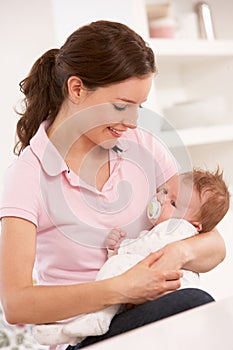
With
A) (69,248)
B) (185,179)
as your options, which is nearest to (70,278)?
(69,248)

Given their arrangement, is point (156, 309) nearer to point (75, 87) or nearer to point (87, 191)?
point (87, 191)

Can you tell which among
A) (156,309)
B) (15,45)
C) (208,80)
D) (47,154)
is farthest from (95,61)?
(208,80)

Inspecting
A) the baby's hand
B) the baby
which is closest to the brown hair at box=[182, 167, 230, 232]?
the baby

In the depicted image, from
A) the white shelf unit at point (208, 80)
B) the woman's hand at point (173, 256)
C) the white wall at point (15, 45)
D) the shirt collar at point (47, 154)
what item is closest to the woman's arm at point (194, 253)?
the woman's hand at point (173, 256)

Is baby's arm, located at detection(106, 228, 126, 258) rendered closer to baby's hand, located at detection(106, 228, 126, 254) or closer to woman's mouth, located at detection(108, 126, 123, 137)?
baby's hand, located at detection(106, 228, 126, 254)

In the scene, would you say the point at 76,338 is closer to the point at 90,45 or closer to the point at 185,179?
the point at 185,179

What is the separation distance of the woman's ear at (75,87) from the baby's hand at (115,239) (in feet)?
0.71

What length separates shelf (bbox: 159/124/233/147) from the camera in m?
1.91

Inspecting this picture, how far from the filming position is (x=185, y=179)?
1088 millimetres

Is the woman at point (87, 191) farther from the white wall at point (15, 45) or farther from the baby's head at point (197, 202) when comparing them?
the white wall at point (15, 45)

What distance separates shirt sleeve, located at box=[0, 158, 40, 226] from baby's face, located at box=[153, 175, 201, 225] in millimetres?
209

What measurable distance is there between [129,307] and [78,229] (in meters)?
0.15

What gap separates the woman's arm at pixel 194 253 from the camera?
0.95 metres

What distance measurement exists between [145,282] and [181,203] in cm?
20
